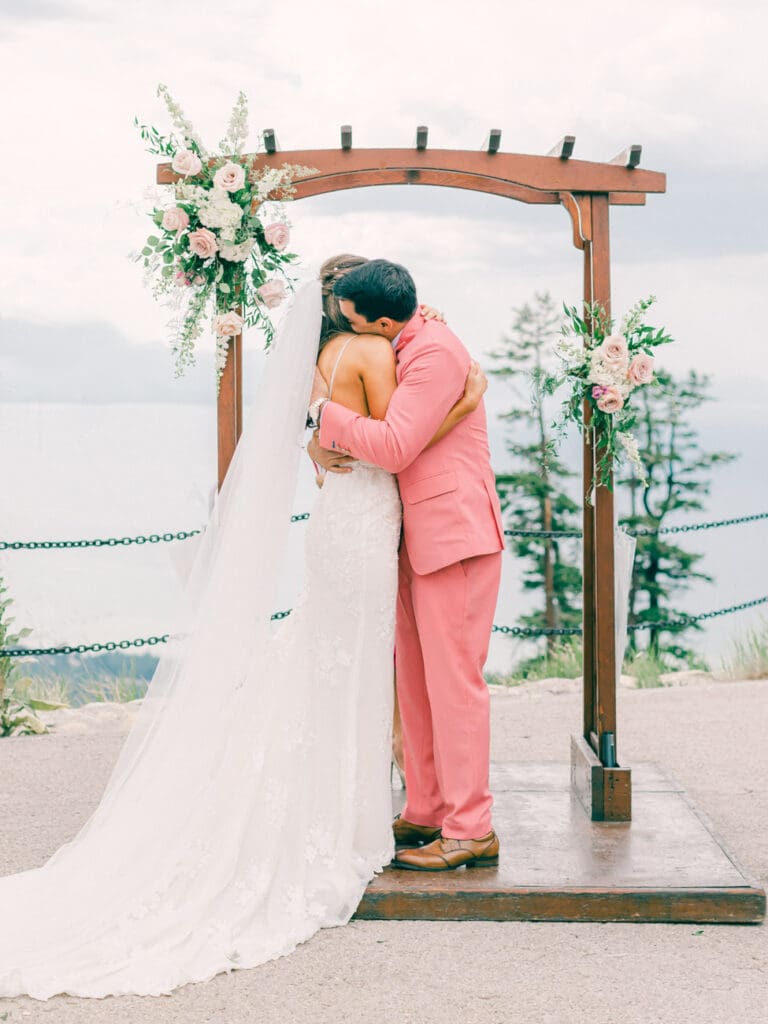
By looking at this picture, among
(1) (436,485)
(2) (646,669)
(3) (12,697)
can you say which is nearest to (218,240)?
(1) (436,485)

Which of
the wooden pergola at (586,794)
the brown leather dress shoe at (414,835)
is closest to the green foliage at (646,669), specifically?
the wooden pergola at (586,794)

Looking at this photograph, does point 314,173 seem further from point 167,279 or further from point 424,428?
point 424,428

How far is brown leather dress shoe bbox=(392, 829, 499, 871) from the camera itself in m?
4.24

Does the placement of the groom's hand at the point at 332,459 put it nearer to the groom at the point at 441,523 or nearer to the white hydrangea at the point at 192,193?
the groom at the point at 441,523

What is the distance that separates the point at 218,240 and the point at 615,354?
1.59 m

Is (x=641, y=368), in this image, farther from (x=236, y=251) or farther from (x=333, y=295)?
(x=236, y=251)

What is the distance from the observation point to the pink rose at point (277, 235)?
4629 millimetres

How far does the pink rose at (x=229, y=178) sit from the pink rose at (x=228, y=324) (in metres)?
0.46

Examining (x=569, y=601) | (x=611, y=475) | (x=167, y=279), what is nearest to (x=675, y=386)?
(x=569, y=601)

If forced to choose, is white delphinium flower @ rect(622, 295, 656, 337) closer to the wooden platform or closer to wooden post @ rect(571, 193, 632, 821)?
wooden post @ rect(571, 193, 632, 821)

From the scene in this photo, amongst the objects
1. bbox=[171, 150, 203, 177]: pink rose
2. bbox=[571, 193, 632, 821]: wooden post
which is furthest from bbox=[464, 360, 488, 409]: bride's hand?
bbox=[171, 150, 203, 177]: pink rose

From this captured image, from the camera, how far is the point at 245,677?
421 cm

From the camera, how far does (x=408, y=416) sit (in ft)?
13.1

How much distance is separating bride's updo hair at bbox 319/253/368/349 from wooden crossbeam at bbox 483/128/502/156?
94 cm
